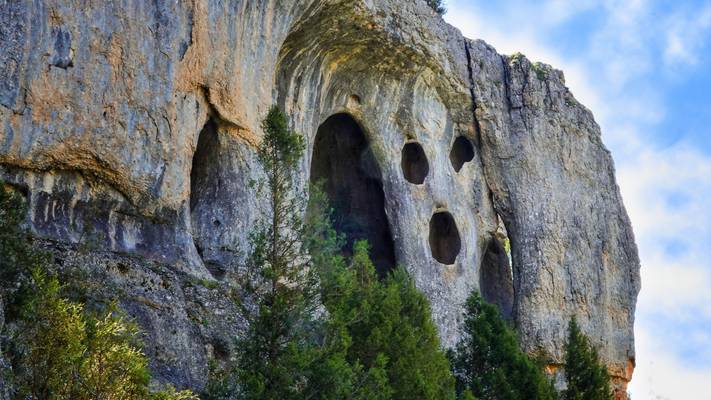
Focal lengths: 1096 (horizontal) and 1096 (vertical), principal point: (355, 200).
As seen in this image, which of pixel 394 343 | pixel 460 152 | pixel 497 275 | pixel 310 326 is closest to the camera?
pixel 310 326

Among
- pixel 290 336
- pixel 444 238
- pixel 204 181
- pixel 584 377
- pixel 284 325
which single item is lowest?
pixel 290 336

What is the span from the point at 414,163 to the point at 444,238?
2.05m

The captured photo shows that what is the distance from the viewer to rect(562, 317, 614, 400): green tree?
21.5m

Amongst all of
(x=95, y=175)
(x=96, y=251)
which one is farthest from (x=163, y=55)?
(x=96, y=251)

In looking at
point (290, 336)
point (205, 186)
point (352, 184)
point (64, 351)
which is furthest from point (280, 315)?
point (352, 184)

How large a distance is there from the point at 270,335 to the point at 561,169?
16.3 metres

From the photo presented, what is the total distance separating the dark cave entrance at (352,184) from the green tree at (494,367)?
6.42 m

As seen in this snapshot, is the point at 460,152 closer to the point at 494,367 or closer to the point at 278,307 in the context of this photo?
the point at 494,367

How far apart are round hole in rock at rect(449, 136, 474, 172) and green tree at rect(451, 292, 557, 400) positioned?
8491 mm

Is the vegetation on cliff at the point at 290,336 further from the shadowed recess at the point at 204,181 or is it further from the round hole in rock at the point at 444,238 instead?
the round hole in rock at the point at 444,238

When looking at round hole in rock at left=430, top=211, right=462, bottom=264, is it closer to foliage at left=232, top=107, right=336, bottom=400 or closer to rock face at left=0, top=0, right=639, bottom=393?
rock face at left=0, top=0, right=639, bottom=393

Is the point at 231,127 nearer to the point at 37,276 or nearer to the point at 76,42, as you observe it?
the point at 76,42

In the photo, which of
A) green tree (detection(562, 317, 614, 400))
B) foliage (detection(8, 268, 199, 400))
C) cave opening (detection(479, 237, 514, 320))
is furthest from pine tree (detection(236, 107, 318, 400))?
cave opening (detection(479, 237, 514, 320))

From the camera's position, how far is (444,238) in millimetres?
27641
